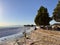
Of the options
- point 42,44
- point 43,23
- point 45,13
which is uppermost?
point 45,13

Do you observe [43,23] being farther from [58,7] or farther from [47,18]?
[58,7]

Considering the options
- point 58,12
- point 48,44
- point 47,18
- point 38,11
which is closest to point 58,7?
point 58,12

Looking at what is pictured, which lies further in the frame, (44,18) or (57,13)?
(44,18)

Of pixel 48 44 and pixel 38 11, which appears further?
pixel 38 11

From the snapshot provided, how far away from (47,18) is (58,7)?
1005 cm

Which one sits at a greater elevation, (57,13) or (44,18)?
(57,13)

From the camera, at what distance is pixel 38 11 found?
52062 millimetres

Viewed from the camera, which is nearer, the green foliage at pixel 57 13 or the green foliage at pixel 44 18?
the green foliage at pixel 57 13

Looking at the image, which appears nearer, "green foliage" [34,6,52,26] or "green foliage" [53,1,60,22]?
"green foliage" [53,1,60,22]

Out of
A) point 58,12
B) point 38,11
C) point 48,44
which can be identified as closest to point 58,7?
point 58,12

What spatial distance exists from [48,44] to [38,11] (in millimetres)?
29105

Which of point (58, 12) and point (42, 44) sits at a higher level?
point (58, 12)

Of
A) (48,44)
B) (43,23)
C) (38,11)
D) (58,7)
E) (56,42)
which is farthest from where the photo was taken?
(38,11)

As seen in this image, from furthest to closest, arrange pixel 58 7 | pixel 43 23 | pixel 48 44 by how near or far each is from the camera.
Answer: pixel 43 23 → pixel 58 7 → pixel 48 44
